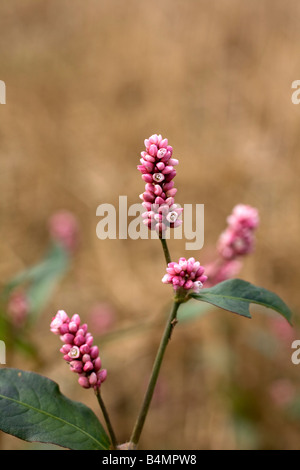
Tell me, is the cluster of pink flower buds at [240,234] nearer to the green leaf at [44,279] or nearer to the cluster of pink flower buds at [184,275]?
the cluster of pink flower buds at [184,275]

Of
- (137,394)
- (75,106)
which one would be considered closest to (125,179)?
(75,106)

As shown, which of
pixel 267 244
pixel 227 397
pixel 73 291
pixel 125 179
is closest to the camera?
pixel 227 397

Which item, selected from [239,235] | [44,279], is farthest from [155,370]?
[44,279]

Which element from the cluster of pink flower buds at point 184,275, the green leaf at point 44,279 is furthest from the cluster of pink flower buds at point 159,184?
the green leaf at point 44,279

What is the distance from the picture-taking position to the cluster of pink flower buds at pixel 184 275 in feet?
2.90

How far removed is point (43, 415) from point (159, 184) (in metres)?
0.45

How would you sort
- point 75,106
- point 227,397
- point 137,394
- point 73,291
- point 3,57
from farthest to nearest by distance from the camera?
point 3,57, point 75,106, point 73,291, point 137,394, point 227,397

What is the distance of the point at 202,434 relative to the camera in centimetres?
215

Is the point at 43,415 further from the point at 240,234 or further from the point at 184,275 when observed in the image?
the point at 240,234

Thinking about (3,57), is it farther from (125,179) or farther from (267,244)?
(267,244)

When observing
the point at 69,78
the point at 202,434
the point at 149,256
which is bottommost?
the point at 202,434

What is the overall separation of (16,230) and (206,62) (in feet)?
6.39

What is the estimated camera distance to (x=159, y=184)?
2.96 ft

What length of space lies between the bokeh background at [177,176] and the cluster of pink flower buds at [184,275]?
0.88 m
